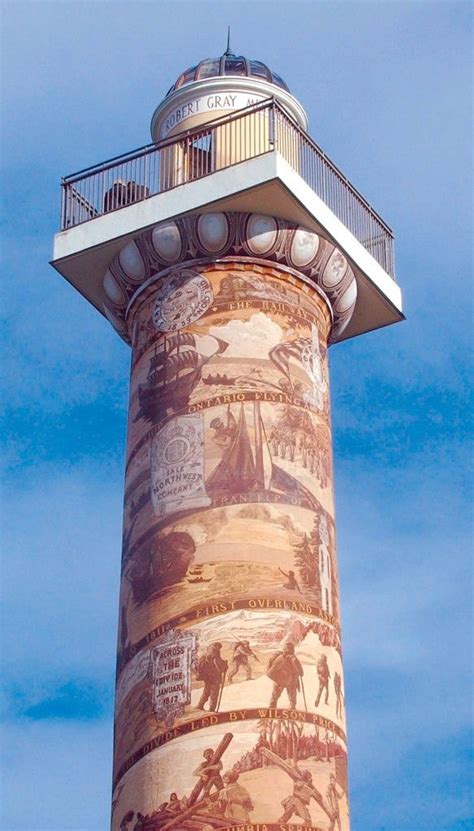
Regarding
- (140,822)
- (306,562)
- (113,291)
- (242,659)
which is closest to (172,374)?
(113,291)

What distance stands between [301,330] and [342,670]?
333cm

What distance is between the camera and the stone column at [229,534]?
16953 mm

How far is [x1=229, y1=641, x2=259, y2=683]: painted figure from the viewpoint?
17.2m

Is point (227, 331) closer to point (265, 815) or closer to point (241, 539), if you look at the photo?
point (241, 539)

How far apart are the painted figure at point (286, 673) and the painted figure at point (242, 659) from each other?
7.0 inches

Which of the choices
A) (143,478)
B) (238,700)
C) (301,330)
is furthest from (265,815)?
(301,330)

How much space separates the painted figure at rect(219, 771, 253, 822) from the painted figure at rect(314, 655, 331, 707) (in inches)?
48.0

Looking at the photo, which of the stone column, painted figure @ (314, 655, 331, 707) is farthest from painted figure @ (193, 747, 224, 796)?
painted figure @ (314, 655, 331, 707)

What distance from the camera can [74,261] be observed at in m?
20.1

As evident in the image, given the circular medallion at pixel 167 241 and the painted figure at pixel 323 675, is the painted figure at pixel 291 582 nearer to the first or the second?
the painted figure at pixel 323 675

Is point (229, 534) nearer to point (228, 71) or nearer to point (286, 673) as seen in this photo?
point (286, 673)

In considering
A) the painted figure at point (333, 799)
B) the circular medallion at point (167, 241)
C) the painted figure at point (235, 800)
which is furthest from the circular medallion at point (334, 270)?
the painted figure at point (235, 800)

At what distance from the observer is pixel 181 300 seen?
63.3 ft

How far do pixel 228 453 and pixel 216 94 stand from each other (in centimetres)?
433
